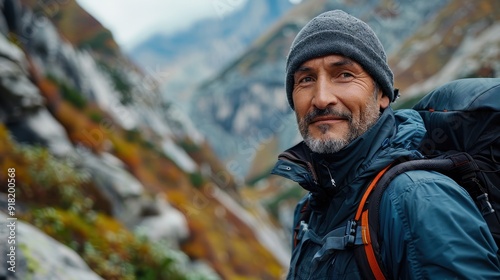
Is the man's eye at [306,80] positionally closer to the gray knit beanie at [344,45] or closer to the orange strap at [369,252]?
the gray knit beanie at [344,45]

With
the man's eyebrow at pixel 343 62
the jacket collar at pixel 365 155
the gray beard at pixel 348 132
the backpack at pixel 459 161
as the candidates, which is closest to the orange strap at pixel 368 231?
the backpack at pixel 459 161

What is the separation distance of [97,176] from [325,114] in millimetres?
15885

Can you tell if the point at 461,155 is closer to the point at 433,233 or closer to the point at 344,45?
the point at 433,233

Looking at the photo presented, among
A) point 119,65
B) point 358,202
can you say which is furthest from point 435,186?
point 119,65

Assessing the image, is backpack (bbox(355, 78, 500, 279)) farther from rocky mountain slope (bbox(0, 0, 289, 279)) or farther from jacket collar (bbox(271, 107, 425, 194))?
rocky mountain slope (bbox(0, 0, 289, 279))

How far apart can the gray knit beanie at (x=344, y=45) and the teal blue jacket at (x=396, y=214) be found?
1.11 ft

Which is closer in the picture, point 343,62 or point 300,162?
point 343,62

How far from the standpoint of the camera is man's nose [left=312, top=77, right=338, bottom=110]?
2.99m

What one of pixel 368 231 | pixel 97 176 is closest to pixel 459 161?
pixel 368 231

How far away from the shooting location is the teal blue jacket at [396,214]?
2.08m

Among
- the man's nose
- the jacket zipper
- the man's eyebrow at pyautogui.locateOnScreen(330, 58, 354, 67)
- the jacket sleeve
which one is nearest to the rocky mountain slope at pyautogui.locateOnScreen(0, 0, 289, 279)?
the jacket zipper

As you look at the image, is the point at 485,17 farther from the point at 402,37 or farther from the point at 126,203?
the point at 126,203

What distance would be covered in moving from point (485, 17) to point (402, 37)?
84816mm

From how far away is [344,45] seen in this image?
3.02 meters
